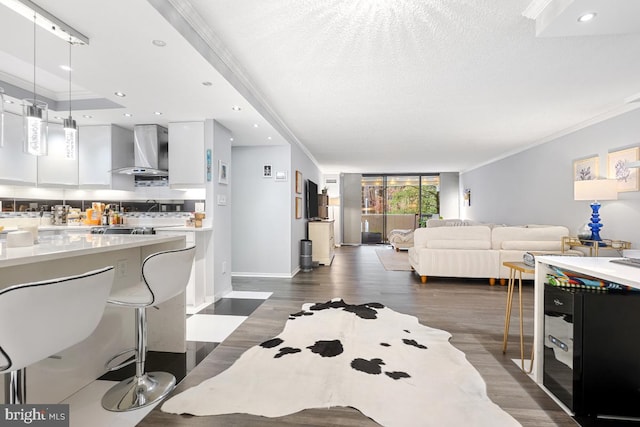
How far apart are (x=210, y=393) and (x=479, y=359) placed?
1.91 metres

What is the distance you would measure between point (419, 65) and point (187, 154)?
2.85m

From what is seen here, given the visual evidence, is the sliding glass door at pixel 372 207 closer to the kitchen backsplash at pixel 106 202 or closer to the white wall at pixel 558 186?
the white wall at pixel 558 186

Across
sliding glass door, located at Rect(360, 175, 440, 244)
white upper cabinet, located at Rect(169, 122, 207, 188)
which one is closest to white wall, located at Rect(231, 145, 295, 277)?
white upper cabinet, located at Rect(169, 122, 207, 188)

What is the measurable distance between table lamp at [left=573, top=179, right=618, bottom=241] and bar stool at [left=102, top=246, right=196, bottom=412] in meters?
4.74

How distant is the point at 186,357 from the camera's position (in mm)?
2305

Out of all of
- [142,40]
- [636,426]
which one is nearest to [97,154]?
[142,40]

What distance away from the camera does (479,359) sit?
89.0 inches

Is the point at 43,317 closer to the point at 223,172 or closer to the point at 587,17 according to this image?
the point at 223,172

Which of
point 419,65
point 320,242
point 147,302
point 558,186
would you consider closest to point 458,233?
point 558,186

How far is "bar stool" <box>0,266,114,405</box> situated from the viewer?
0.93 m

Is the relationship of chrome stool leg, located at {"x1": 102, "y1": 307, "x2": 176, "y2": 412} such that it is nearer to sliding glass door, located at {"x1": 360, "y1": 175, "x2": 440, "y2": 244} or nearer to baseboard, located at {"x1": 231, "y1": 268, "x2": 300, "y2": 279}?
baseboard, located at {"x1": 231, "y1": 268, "x2": 300, "y2": 279}

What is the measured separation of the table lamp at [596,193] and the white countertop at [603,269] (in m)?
2.79

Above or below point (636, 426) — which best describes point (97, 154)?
above

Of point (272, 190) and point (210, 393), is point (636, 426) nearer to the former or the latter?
point (210, 393)
